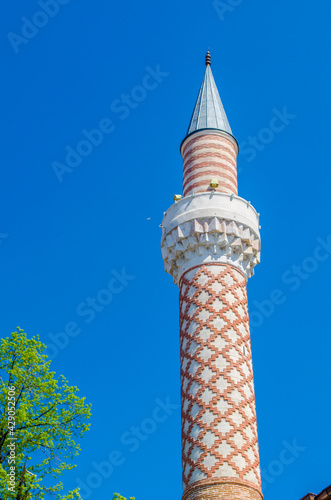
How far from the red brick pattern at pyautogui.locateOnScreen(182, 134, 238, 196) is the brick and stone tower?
28 mm

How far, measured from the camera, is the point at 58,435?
1650 centimetres

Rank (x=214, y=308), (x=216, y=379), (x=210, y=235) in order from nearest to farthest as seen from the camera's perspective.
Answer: (x=216, y=379)
(x=214, y=308)
(x=210, y=235)

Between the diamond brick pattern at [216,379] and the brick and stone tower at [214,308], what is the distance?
23 millimetres

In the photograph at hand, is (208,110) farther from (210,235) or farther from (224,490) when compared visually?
(224,490)

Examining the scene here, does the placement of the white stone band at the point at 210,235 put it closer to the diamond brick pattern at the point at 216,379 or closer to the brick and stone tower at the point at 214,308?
the brick and stone tower at the point at 214,308

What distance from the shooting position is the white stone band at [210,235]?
20.1 m

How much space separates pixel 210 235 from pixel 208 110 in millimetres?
4661

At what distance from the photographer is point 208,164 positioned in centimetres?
2136

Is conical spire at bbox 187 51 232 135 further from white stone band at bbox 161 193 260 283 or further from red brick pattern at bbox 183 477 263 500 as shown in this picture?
red brick pattern at bbox 183 477 263 500

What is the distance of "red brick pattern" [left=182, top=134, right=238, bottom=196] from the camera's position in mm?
21141

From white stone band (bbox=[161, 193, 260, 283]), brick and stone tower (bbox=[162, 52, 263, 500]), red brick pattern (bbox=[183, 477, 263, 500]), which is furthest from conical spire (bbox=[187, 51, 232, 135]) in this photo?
red brick pattern (bbox=[183, 477, 263, 500])

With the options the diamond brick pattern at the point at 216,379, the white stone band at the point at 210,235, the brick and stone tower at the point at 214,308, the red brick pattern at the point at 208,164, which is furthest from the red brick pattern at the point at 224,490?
the red brick pattern at the point at 208,164

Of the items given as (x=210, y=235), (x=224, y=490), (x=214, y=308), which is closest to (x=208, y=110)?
(x=210, y=235)

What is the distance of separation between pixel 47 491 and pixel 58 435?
128 cm
